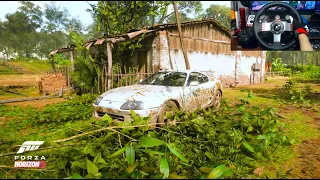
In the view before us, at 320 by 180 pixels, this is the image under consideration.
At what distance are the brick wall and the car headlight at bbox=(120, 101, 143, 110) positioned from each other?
799cm

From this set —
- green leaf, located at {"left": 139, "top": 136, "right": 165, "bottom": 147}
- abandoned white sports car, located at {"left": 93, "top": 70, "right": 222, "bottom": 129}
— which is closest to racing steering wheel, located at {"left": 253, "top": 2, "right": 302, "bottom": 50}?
abandoned white sports car, located at {"left": 93, "top": 70, "right": 222, "bottom": 129}

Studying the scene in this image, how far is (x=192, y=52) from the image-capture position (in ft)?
36.1

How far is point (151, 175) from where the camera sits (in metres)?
2.08

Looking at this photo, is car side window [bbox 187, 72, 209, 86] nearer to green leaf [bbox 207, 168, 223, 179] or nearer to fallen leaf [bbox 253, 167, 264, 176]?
fallen leaf [bbox 253, 167, 264, 176]

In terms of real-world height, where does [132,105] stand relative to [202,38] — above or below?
below

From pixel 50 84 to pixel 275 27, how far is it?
403 inches

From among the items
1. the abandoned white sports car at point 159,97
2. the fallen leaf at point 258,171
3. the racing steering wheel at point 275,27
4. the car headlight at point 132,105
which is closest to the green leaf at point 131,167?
the abandoned white sports car at point 159,97

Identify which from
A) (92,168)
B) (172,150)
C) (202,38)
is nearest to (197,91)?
(172,150)

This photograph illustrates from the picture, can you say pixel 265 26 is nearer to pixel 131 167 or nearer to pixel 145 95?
pixel 145 95

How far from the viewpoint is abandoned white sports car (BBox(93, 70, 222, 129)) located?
3.94 m

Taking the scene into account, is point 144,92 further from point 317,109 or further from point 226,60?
point 226,60

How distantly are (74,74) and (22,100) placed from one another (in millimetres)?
2273

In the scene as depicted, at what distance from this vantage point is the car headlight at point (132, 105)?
12.8 feet

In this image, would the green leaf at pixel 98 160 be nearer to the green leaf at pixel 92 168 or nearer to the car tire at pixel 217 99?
the green leaf at pixel 92 168
